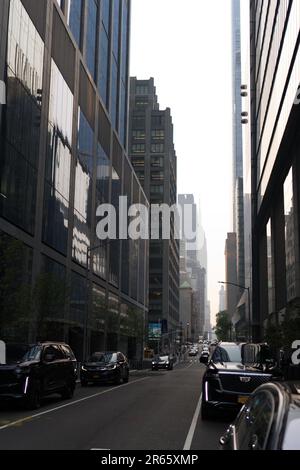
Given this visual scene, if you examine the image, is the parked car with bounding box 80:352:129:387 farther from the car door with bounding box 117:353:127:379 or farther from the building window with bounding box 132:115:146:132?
the building window with bounding box 132:115:146:132

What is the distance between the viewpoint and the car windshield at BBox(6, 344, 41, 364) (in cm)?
1641

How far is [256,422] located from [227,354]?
34.1 feet

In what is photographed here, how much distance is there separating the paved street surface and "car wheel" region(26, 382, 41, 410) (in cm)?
23

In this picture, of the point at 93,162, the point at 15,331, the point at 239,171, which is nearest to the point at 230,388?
the point at 15,331

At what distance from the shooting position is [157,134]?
145750 millimetres

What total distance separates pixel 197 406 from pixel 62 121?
95.2 feet

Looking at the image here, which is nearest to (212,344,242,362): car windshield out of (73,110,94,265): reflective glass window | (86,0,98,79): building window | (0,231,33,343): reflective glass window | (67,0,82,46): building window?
(0,231,33,343): reflective glass window

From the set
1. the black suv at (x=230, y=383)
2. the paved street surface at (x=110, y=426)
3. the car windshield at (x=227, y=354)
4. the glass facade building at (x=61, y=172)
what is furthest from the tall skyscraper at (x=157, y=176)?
the black suv at (x=230, y=383)

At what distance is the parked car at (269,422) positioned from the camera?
374 centimetres

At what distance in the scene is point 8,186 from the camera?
30.4m

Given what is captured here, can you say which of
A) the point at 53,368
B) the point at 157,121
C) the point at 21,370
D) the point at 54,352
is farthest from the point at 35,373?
the point at 157,121

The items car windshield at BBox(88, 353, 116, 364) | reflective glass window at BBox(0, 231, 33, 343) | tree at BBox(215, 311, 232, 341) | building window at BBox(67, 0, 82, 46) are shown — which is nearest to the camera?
reflective glass window at BBox(0, 231, 33, 343)

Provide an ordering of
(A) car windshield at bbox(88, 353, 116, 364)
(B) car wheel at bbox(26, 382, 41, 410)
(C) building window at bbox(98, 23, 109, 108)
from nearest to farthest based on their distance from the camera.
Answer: (B) car wheel at bbox(26, 382, 41, 410), (A) car windshield at bbox(88, 353, 116, 364), (C) building window at bbox(98, 23, 109, 108)
